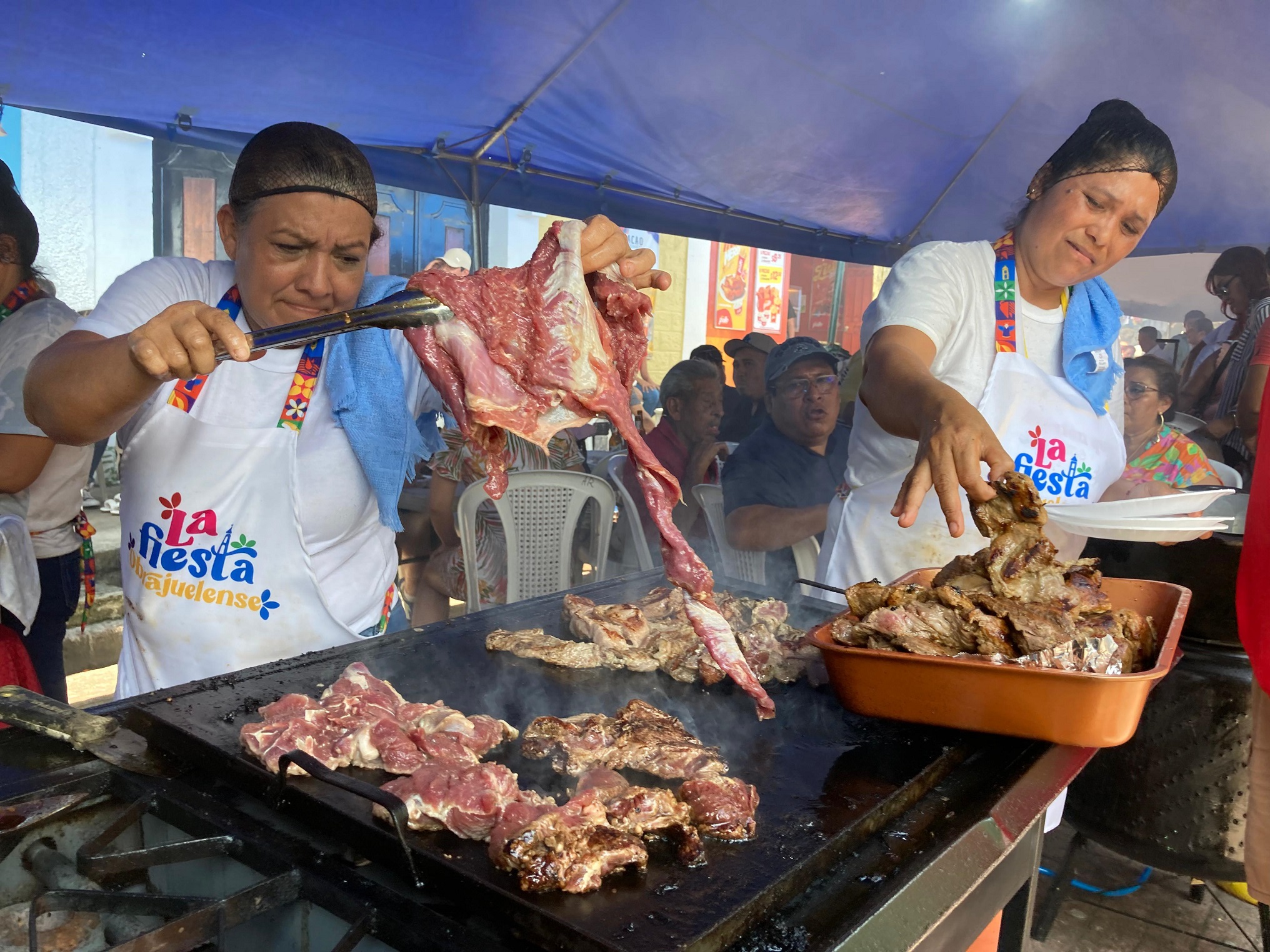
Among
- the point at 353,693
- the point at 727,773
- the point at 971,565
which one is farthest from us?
the point at 971,565

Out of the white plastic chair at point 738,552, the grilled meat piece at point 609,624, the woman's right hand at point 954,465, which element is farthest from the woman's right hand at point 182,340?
the white plastic chair at point 738,552

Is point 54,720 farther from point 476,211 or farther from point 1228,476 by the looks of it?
point 476,211

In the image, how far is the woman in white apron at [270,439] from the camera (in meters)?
2.27

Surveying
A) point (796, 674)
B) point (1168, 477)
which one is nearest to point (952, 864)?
point (796, 674)

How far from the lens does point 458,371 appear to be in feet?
6.76

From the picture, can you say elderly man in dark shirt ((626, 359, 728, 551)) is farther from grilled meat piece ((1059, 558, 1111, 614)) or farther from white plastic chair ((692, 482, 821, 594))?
grilled meat piece ((1059, 558, 1111, 614))

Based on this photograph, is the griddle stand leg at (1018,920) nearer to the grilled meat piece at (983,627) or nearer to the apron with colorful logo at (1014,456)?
the grilled meat piece at (983,627)

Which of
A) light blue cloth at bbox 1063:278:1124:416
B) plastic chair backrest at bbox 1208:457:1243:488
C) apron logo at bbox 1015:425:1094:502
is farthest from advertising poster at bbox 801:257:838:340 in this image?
apron logo at bbox 1015:425:1094:502

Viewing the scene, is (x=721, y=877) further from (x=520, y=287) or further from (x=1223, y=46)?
(x=1223, y=46)

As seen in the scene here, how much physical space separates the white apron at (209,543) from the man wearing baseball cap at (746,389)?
553cm

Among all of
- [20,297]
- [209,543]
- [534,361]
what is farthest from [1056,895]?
[20,297]

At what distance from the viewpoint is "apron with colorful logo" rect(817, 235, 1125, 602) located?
3.00 meters

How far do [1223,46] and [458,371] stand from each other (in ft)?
20.3

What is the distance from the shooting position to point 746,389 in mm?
7941
